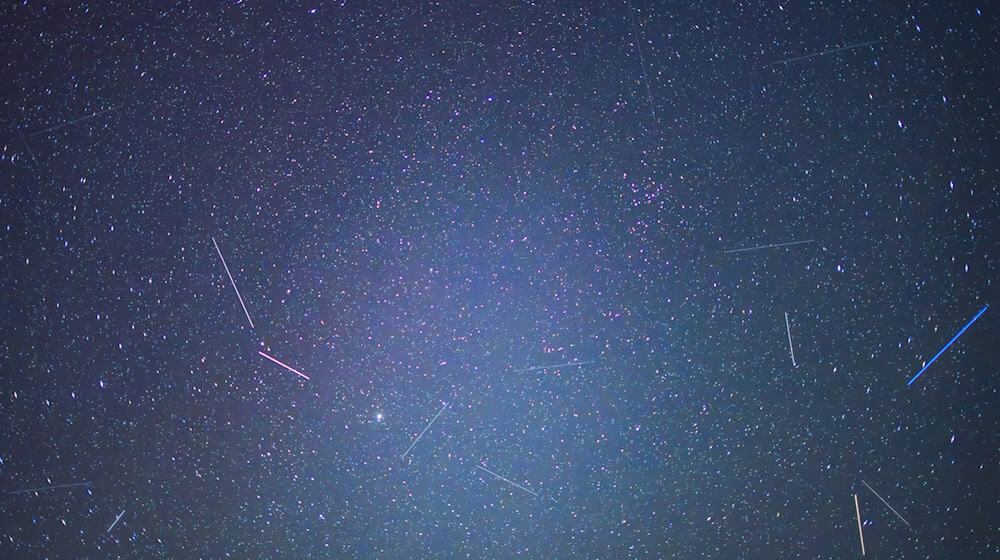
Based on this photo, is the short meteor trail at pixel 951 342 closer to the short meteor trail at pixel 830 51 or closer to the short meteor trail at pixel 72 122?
the short meteor trail at pixel 830 51

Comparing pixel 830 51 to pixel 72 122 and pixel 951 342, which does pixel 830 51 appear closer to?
pixel 951 342

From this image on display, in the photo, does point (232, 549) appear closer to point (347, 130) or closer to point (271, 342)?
point (271, 342)

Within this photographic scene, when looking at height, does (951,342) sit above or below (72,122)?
below

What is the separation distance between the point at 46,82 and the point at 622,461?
1.23ft

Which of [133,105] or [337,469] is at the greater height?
[133,105]

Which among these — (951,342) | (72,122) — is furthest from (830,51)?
(72,122)

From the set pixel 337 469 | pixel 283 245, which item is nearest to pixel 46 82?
pixel 283 245

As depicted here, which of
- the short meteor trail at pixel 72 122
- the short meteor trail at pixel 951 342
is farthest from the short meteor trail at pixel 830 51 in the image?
the short meteor trail at pixel 72 122

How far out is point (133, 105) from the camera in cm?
36

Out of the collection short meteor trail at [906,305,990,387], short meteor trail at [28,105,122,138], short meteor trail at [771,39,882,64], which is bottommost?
short meteor trail at [906,305,990,387]

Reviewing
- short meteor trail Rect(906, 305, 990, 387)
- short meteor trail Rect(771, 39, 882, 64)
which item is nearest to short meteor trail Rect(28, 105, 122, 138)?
short meteor trail Rect(771, 39, 882, 64)

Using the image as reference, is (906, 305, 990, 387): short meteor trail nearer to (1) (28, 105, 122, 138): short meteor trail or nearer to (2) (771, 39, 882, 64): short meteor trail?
(2) (771, 39, 882, 64): short meteor trail

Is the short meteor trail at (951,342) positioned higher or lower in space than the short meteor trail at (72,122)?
lower

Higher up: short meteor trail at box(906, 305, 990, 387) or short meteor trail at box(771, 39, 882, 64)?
short meteor trail at box(771, 39, 882, 64)
